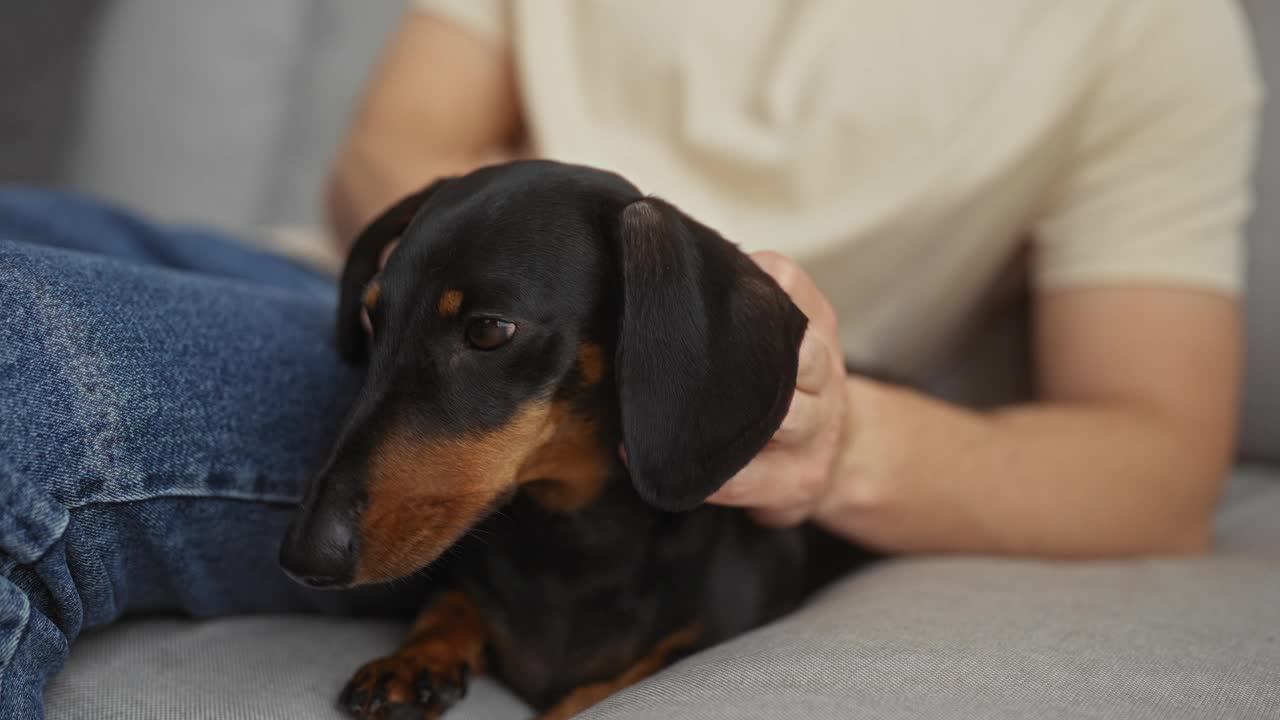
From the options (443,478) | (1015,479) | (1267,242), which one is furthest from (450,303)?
(1267,242)

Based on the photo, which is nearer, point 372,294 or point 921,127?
point 372,294

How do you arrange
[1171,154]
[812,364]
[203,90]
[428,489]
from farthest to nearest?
1. [203,90]
2. [1171,154]
3. [812,364]
4. [428,489]

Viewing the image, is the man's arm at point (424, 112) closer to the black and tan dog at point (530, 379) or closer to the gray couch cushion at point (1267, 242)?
the black and tan dog at point (530, 379)

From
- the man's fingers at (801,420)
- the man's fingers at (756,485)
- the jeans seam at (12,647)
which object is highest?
the man's fingers at (801,420)

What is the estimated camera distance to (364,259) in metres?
1.10

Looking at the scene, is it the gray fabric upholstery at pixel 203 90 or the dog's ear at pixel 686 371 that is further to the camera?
the gray fabric upholstery at pixel 203 90

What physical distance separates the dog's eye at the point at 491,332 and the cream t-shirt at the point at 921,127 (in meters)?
0.74

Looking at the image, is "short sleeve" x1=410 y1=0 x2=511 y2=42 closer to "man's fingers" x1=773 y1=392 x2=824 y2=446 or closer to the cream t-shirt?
the cream t-shirt

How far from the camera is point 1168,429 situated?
4.49 ft

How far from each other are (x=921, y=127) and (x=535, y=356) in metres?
0.86

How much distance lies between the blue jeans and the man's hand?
1.43ft

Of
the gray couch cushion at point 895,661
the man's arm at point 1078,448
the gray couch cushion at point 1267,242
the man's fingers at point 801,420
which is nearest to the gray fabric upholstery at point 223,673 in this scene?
the gray couch cushion at point 895,661

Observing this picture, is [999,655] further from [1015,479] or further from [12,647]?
[12,647]

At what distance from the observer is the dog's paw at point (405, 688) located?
36.0 inches
